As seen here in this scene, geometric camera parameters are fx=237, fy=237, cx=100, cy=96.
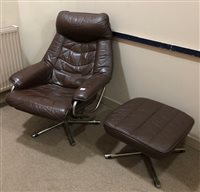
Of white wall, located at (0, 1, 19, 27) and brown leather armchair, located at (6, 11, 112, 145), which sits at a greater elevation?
white wall, located at (0, 1, 19, 27)

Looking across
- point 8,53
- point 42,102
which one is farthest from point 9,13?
point 42,102

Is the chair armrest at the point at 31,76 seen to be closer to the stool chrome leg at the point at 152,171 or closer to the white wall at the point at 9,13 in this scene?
the white wall at the point at 9,13

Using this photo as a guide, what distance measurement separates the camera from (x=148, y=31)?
1958 mm

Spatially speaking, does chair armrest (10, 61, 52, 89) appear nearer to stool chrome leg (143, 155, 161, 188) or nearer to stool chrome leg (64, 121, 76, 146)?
stool chrome leg (64, 121, 76, 146)

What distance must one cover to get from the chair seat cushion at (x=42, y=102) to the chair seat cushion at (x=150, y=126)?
35cm

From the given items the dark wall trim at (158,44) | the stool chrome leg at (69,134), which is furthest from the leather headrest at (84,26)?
the stool chrome leg at (69,134)

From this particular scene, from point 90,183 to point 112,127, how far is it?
0.44 meters

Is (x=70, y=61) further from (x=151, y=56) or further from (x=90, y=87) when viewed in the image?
(x=151, y=56)

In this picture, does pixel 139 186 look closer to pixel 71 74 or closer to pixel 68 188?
pixel 68 188

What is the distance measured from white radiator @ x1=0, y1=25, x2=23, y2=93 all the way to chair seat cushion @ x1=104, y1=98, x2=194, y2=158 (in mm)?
1365

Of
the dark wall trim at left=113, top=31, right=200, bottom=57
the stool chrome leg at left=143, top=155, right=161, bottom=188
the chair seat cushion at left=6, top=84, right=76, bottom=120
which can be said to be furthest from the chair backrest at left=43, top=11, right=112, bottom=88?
the stool chrome leg at left=143, top=155, right=161, bottom=188

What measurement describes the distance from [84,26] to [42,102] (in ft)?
2.59

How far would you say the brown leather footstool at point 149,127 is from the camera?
1562mm

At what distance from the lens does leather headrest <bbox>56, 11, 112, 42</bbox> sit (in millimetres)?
2076
